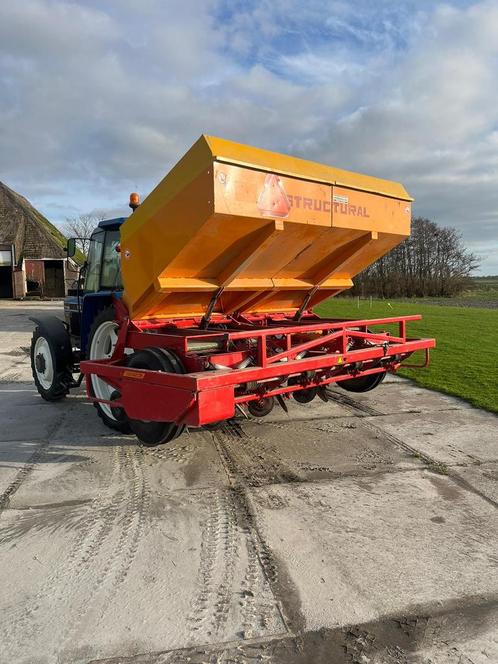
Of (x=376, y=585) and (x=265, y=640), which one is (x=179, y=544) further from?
(x=376, y=585)

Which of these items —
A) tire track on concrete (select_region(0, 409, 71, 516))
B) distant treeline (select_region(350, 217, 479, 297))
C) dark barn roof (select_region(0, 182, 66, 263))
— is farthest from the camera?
distant treeline (select_region(350, 217, 479, 297))

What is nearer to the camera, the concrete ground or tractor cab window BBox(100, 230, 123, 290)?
the concrete ground

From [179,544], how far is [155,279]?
2.24 meters

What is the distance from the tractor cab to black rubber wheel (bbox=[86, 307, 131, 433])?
0.89 ft

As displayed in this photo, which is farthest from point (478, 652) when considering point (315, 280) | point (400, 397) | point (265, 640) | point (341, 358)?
point (400, 397)

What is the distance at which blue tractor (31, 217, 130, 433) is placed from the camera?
540cm

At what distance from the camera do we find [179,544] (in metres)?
3.11

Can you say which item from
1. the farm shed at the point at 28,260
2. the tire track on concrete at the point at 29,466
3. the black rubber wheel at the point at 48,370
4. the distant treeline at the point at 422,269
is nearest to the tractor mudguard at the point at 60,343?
the black rubber wheel at the point at 48,370

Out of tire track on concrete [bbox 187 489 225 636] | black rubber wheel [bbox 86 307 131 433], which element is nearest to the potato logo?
black rubber wheel [bbox 86 307 131 433]

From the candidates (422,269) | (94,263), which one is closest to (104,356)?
(94,263)

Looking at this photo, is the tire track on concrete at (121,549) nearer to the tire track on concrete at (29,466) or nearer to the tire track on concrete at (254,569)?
the tire track on concrete at (254,569)

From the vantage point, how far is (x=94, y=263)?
629cm

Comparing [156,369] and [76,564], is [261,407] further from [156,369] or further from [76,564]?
[76,564]

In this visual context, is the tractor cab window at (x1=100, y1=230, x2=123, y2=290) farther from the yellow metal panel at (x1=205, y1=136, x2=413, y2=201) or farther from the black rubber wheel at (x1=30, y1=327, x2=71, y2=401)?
the yellow metal panel at (x1=205, y1=136, x2=413, y2=201)
